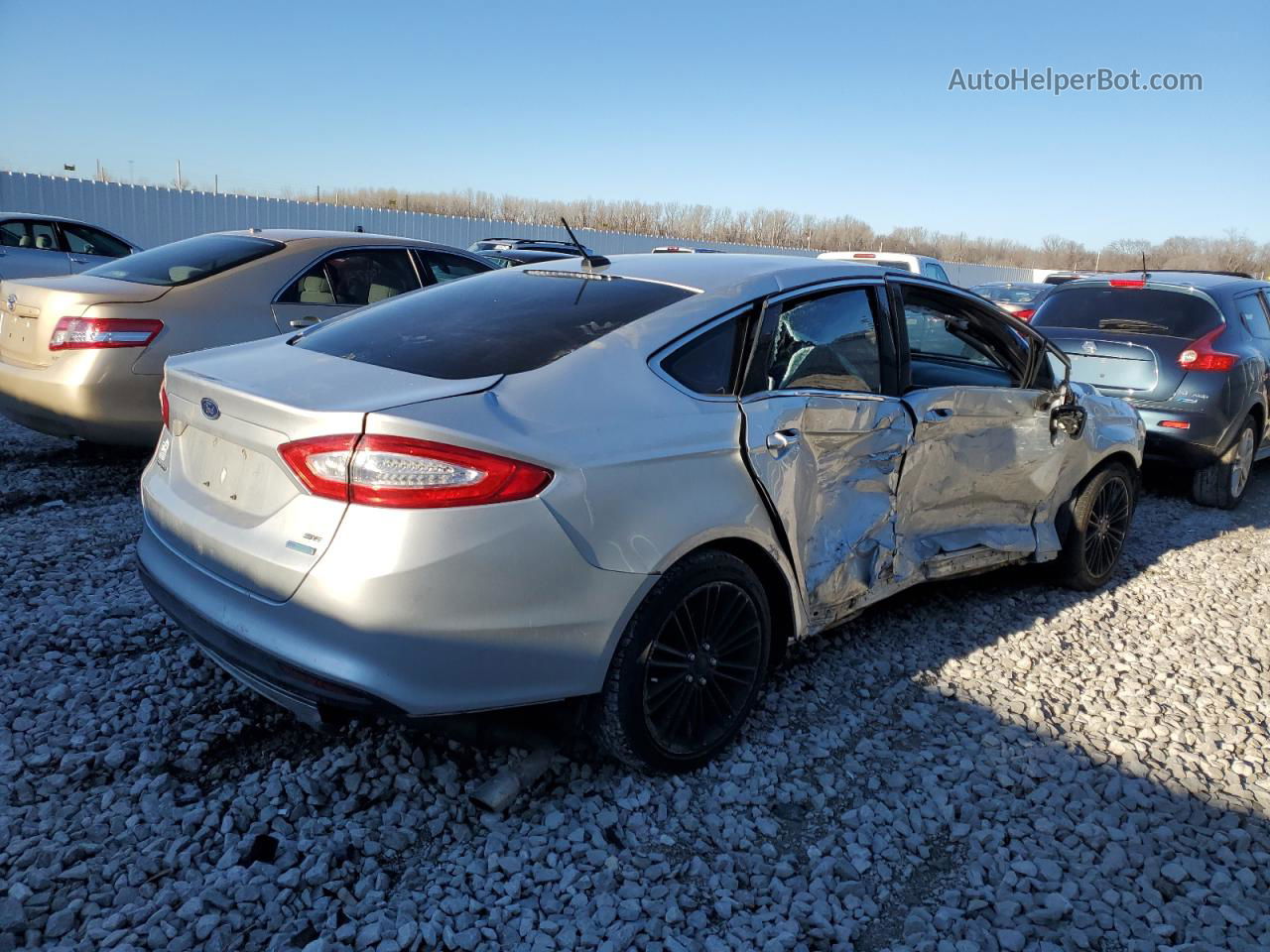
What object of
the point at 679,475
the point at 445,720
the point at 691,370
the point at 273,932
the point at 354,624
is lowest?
the point at 273,932

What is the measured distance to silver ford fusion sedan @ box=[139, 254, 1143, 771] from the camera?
7.67 feet

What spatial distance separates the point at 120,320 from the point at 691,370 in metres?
3.81

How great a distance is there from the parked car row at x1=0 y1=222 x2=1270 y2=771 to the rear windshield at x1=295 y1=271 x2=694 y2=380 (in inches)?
0.6

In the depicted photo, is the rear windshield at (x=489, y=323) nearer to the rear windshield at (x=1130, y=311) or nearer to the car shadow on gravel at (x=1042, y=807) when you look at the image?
the car shadow on gravel at (x=1042, y=807)

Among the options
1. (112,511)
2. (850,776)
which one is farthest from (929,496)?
(112,511)

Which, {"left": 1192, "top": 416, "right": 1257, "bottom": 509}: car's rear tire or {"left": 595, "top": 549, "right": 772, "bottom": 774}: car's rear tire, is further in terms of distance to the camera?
{"left": 1192, "top": 416, "right": 1257, "bottom": 509}: car's rear tire

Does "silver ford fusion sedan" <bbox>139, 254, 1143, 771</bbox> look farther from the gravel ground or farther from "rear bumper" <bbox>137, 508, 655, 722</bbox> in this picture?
the gravel ground

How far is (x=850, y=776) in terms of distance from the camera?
10.4ft

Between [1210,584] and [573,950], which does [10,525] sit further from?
[1210,584]

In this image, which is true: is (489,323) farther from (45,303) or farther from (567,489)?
(45,303)

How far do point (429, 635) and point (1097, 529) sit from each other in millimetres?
4063

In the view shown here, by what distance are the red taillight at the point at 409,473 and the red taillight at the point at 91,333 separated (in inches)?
140

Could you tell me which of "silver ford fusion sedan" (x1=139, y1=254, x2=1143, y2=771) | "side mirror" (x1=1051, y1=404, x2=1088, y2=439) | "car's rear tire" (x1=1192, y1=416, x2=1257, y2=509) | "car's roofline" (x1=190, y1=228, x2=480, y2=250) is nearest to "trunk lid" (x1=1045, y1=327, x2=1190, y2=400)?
"car's rear tire" (x1=1192, y1=416, x2=1257, y2=509)

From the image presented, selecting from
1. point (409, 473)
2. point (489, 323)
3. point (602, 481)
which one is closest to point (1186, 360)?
point (489, 323)
